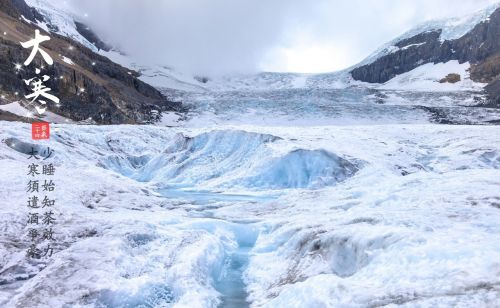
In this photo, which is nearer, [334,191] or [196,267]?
[196,267]

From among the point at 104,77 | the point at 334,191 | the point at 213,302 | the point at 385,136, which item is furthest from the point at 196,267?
the point at 104,77

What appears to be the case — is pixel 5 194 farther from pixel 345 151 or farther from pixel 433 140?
pixel 433 140

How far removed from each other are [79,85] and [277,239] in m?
57.9

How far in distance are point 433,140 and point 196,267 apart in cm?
2504

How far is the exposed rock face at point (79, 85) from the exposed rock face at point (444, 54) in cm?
8033

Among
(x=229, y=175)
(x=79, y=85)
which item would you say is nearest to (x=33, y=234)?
(x=229, y=175)

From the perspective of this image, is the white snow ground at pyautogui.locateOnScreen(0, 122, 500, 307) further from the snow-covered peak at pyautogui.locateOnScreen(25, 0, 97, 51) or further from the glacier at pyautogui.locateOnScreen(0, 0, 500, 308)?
the snow-covered peak at pyautogui.locateOnScreen(25, 0, 97, 51)

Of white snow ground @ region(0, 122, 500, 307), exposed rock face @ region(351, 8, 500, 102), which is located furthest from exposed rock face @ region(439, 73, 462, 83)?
white snow ground @ region(0, 122, 500, 307)

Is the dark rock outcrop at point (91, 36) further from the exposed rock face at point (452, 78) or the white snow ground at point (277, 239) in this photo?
the white snow ground at point (277, 239)

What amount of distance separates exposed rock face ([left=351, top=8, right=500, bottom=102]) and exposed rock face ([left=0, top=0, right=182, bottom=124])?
8033 centimetres

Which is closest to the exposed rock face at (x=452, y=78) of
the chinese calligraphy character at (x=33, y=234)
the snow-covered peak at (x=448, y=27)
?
the snow-covered peak at (x=448, y=27)

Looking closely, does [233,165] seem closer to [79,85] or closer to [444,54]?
[79,85]

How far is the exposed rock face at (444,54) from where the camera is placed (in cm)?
11895

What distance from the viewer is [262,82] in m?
146
